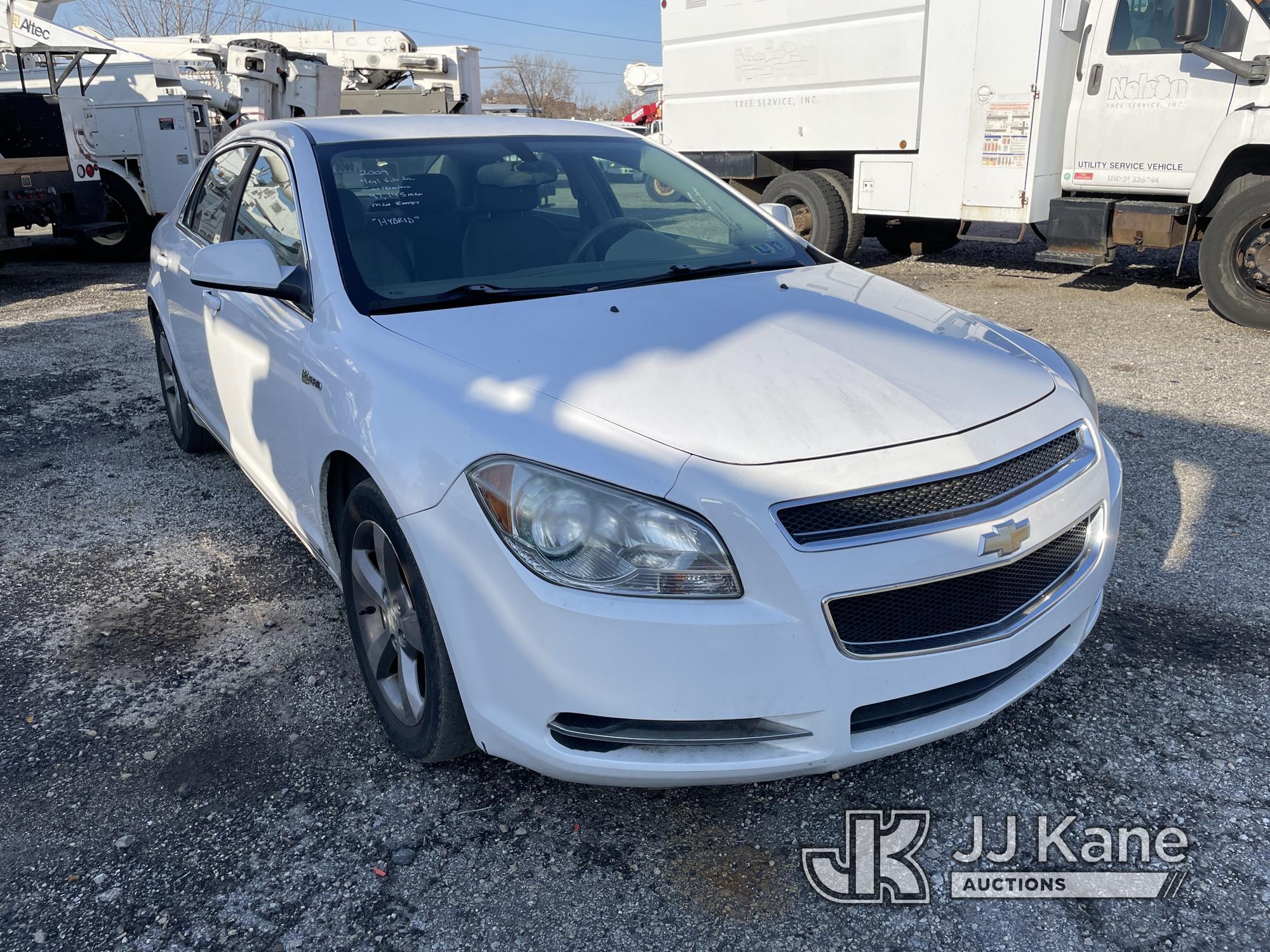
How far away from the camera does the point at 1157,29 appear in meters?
7.44

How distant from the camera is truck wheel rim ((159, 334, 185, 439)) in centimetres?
497

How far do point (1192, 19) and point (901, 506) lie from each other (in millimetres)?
6275

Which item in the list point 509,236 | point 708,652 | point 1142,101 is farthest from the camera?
point 1142,101

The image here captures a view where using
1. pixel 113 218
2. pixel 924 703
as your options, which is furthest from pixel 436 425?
pixel 113 218

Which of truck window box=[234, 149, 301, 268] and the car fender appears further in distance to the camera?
truck window box=[234, 149, 301, 268]

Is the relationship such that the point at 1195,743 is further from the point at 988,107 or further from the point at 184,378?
the point at 988,107

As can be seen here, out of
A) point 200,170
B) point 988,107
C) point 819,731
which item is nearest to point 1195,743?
point 819,731

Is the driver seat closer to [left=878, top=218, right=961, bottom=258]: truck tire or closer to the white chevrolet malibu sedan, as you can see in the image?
the white chevrolet malibu sedan

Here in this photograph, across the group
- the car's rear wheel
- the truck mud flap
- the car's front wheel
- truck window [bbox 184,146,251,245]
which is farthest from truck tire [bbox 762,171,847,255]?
the car's front wheel

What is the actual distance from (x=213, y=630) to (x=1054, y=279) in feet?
29.2

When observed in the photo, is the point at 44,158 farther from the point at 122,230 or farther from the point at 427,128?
the point at 427,128

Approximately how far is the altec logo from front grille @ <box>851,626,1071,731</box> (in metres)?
6.77

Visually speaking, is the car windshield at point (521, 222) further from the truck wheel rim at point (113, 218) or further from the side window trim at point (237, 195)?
the truck wheel rim at point (113, 218)

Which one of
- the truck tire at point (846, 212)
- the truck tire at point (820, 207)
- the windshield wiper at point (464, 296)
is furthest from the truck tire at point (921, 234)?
the windshield wiper at point (464, 296)
